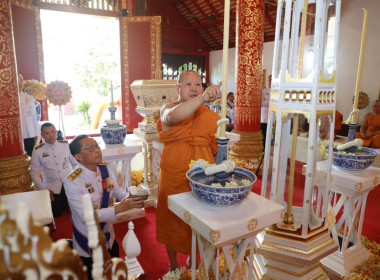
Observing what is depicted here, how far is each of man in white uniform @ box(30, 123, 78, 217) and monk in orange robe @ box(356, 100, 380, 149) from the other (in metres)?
4.83

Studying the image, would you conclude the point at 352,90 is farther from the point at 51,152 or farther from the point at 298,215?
the point at 51,152

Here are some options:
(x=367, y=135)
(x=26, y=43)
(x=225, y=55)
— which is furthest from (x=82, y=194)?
(x=26, y=43)

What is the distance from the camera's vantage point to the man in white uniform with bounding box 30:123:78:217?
2986mm

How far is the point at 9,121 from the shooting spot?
111 inches

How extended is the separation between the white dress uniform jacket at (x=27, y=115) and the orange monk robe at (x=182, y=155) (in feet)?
9.76

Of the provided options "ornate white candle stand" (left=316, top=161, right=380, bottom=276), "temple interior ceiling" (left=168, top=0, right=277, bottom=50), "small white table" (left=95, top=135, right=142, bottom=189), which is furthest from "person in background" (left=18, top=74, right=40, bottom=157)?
"temple interior ceiling" (left=168, top=0, right=277, bottom=50)

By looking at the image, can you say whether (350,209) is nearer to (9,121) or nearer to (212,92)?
(212,92)

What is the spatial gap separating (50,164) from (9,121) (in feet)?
1.91

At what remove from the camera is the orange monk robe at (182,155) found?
184cm

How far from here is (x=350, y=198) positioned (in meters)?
2.09

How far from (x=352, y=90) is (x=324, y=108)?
620 centimetres

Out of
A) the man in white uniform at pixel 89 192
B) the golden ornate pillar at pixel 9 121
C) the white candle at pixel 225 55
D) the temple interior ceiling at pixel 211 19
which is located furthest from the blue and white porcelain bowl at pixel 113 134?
the temple interior ceiling at pixel 211 19

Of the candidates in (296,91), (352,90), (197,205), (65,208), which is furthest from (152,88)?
(352,90)

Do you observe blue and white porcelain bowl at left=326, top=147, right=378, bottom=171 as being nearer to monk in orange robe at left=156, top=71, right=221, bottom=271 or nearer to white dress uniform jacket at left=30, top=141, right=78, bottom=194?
monk in orange robe at left=156, top=71, right=221, bottom=271
